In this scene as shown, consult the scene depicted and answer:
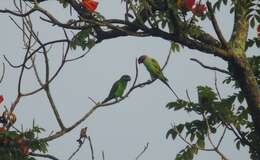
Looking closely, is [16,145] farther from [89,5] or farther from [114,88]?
[114,88]

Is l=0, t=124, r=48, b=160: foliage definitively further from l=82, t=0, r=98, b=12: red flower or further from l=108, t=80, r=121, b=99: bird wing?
l=108, t=80, r=121, b=99: bird wing

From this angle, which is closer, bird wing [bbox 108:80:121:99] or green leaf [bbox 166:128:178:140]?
green leaf [bbox 166:128:178:140]

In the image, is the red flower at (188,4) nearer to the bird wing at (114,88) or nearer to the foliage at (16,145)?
the foliage at (16,145)

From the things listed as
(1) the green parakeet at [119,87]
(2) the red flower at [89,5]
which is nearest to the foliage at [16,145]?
(2) the red flower at [89,5]

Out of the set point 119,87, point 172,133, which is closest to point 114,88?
point 119,87

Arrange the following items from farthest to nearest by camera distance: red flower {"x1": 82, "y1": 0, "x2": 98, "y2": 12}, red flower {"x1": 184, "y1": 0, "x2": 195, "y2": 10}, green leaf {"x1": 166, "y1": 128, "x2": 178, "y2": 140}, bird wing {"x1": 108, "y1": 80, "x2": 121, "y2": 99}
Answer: bird wing {"x1": 108, "y1": 80, "x2": 121, "y2": 99} < green leaf {"x1": 166, "y1": 128, "x2": 178, "y2": 140} < red flower {"x1": 82, "y1": 0, "x2": 98, "y2": 12} < red flower {"x1": 184, "y1": 0, "x2": 195, "y2": 10}

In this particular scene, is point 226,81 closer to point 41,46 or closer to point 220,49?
point 220,49

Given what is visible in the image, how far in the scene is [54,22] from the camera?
485 centimetres

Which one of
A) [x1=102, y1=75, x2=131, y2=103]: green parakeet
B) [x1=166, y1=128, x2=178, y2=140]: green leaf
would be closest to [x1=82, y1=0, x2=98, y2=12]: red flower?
[x1=166, y1=128, x2=178, y2=140]: green leaf

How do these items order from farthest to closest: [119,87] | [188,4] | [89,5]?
[119,87] < [89,5] < [188,4]

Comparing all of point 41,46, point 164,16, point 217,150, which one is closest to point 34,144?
point 41,46

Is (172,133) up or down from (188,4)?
down

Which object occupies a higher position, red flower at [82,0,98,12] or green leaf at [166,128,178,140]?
red flower at [82,0,98,12]

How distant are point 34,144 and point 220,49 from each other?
2244 millimetres
